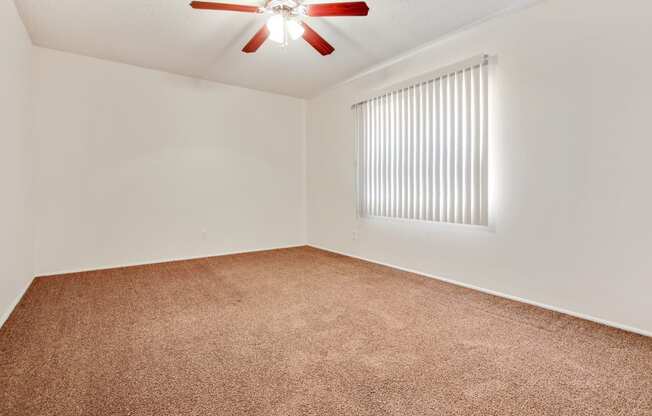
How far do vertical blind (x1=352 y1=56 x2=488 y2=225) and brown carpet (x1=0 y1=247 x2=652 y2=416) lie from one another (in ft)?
3.19

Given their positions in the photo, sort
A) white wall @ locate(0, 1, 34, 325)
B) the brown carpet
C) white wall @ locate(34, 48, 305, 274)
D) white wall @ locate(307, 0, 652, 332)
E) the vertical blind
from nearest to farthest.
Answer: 1. the brown carpet
2. white wall @ locate(307, 0, 652, 332)
3. white wall @ locate(0, 1, 34, 325)
4. the vertical blind
5. white wall @ locate(34, 48, 305, 274)

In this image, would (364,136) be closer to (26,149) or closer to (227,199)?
(227,199)

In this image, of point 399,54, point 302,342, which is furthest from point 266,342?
point 399,54

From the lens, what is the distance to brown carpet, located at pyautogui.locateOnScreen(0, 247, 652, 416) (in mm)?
1444

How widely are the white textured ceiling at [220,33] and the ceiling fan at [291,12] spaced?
9.5 inches

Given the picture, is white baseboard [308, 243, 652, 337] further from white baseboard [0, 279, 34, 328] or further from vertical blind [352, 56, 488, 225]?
white baseboard [0, 279, 34, 328]

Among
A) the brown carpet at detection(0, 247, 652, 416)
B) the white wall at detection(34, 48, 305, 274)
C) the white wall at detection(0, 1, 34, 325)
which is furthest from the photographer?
the white wall at detection(34, 48, 305, 274)

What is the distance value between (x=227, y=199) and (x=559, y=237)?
13.6ft

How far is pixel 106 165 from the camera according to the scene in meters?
3.99

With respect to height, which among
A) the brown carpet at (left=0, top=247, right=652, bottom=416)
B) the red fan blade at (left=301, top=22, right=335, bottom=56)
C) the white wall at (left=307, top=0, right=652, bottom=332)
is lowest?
the brown carpet at (left=0, top=247, right=652, bottom=416)

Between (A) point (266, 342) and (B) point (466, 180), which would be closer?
(A) point (266, 342)

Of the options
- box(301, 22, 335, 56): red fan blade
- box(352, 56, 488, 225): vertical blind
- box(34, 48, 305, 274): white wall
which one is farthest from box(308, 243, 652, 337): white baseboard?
box(301, 22, 335, 56): red fan blade

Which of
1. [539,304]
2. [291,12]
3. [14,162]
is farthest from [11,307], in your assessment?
[539,304]

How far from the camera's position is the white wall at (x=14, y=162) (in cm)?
243
